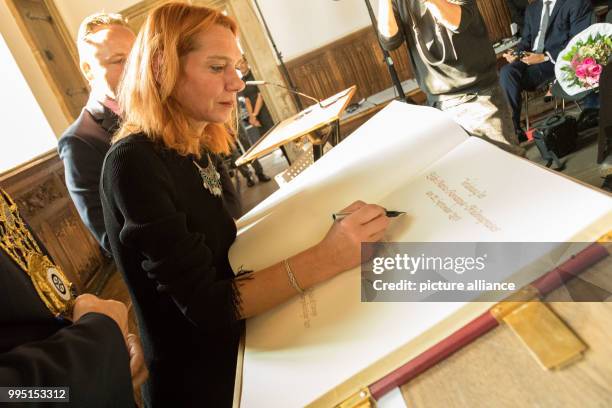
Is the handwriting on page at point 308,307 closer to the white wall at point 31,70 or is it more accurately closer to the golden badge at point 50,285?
the golden badge at point 50,285

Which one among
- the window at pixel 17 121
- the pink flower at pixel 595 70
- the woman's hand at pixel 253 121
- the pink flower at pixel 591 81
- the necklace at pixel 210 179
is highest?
the window at pixel 17 121

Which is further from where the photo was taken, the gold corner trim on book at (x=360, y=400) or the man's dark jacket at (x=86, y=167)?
the man's dark jacket at (x=86, y=167)

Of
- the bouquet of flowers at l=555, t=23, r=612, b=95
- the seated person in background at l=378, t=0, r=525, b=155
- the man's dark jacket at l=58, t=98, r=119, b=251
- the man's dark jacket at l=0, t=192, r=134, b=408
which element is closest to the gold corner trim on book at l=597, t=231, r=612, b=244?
the man's dark jacket at l=0, t=192, r=134, b=408

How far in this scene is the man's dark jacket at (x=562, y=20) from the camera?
3.17 meters

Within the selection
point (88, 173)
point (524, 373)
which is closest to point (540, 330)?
point (524, 373)

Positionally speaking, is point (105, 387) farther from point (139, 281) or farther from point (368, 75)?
point (368, 75)

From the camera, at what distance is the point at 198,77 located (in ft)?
3.08

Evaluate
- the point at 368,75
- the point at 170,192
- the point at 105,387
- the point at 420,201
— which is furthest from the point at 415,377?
the point at 368,75

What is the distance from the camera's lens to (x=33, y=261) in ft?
2.51

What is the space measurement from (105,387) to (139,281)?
291 mm

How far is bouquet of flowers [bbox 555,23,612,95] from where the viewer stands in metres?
2.54

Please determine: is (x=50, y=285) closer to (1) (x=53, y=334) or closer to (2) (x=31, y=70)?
(1) (x=53, y=334)

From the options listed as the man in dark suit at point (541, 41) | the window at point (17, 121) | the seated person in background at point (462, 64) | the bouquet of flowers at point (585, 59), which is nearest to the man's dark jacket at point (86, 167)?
the seated person in background at point (462, 64)

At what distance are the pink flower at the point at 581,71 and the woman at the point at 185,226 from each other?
8.89 ft
